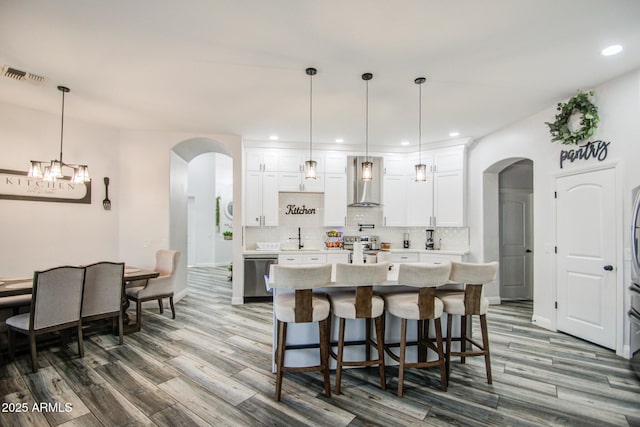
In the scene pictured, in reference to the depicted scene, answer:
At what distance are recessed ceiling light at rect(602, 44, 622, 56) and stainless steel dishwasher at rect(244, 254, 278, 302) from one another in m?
4.66

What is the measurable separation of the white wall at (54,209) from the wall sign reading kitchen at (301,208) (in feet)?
8.87

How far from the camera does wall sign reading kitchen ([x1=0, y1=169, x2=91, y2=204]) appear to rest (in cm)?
374

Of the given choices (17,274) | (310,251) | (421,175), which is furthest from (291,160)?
(17,274)

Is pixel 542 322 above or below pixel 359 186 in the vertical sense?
below

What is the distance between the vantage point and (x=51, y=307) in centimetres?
281

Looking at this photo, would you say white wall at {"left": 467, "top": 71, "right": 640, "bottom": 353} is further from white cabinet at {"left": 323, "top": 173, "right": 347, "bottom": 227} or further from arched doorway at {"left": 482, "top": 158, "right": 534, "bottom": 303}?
white cabinet at {"left": 323, "top": 173, "right": 347, "bottom": 227}

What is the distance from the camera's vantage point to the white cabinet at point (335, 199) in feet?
18.4

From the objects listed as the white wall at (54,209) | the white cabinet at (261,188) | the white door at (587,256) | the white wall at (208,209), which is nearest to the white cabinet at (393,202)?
the white cabinet at (261,188)

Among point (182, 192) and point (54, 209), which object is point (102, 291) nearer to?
point (54, 209)

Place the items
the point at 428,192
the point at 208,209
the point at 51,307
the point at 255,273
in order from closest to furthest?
the point at 51,307 → the point at 255,273 → the point at 428,192 → the point at 208,209

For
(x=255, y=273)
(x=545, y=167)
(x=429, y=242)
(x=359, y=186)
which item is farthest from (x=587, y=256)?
(x=255, y=273)

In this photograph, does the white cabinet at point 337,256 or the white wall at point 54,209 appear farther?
the white cabinet at point 337,256

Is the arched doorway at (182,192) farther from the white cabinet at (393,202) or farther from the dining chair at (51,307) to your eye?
the white cabinet at (393,202)

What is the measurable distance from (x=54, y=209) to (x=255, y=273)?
294 centimetres
